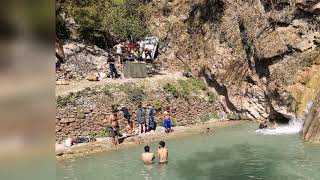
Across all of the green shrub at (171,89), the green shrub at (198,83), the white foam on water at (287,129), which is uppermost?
the green shrub at (198,83)

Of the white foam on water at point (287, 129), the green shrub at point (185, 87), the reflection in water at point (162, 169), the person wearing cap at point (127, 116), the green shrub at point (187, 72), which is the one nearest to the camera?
the reflection in water at point (162, 169)

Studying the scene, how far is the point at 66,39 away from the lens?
32.1 metres

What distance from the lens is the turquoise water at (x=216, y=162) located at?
16.2 metres

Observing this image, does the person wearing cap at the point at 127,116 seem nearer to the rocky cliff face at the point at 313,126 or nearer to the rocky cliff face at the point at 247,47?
the rocky cliff face at the point at 247,47

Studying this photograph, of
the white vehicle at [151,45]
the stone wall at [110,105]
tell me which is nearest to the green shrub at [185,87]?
the stone wall at [110,105]

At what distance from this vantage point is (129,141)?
23.3 meters

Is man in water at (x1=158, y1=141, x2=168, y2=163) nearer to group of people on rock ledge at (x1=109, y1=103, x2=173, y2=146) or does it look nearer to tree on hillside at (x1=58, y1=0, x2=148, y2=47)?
group of people on rock ledge at (x1=109, y1=103, x2=173, y2=146)

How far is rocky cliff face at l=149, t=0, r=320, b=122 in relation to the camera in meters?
→ 27.7

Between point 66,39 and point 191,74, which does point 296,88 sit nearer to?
point 191,74

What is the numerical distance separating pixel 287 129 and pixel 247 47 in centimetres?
694

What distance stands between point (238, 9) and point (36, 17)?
101ft

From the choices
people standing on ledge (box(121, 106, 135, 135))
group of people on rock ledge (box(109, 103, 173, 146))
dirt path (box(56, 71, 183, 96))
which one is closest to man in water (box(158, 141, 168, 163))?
group of people on rock ledge (box(109, 103, 173, 146))

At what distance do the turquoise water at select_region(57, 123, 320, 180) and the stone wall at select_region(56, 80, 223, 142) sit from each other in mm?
3568

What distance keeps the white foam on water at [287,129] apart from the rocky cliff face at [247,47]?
0.48 metres
